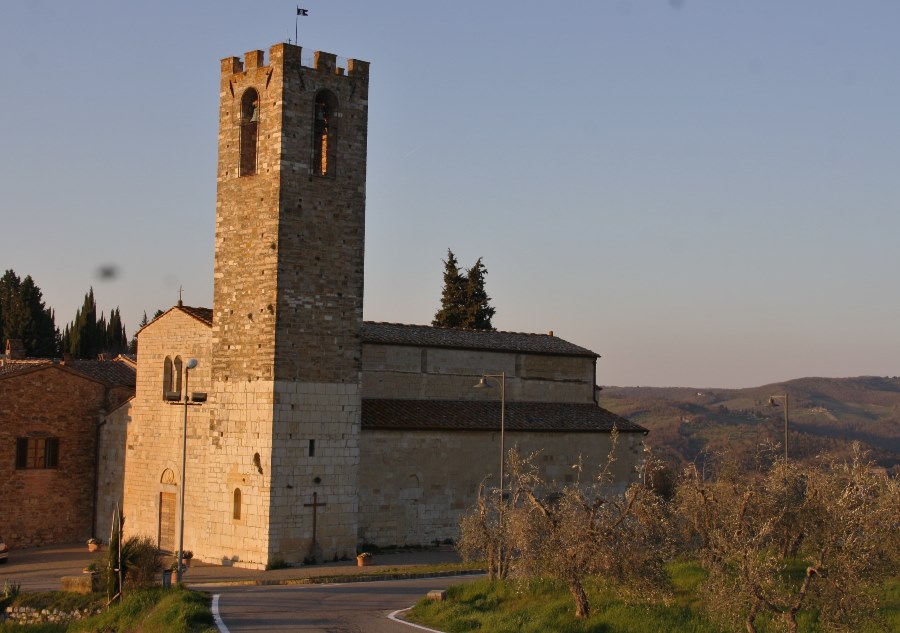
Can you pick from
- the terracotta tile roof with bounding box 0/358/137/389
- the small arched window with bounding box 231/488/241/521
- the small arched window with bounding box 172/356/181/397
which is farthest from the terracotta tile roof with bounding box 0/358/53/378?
the small arched window with bounding box 231/488/241/521

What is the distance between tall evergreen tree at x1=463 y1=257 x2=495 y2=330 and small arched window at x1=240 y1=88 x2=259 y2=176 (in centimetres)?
2842

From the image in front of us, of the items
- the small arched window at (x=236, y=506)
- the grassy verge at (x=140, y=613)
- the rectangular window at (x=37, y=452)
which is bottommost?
the grassy verge at (x=140, y=613)

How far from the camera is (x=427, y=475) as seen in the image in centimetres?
3291

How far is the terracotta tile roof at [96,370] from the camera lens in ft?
119

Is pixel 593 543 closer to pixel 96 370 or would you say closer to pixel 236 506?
pixel 236 506

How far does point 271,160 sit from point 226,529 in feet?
33.4

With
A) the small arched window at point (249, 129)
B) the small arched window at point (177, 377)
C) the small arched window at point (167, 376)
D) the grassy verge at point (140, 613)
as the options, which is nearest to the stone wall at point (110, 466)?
the small arched window at point (167, 376)

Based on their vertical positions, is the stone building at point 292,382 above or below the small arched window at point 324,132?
below

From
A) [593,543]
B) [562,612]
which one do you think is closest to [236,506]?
[562,612]

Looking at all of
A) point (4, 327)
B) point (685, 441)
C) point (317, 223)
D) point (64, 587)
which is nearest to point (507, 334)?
point (317, 223)

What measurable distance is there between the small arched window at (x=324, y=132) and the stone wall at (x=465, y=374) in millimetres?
6316

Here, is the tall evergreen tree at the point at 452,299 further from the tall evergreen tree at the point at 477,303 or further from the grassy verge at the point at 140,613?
the grassy verge at the point at 140,613

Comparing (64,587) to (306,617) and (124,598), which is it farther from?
(306,617)

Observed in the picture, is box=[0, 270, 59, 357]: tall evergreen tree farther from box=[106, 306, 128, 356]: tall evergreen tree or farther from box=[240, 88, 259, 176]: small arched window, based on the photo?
box=[240, 88, 259, 176]: small arched window
